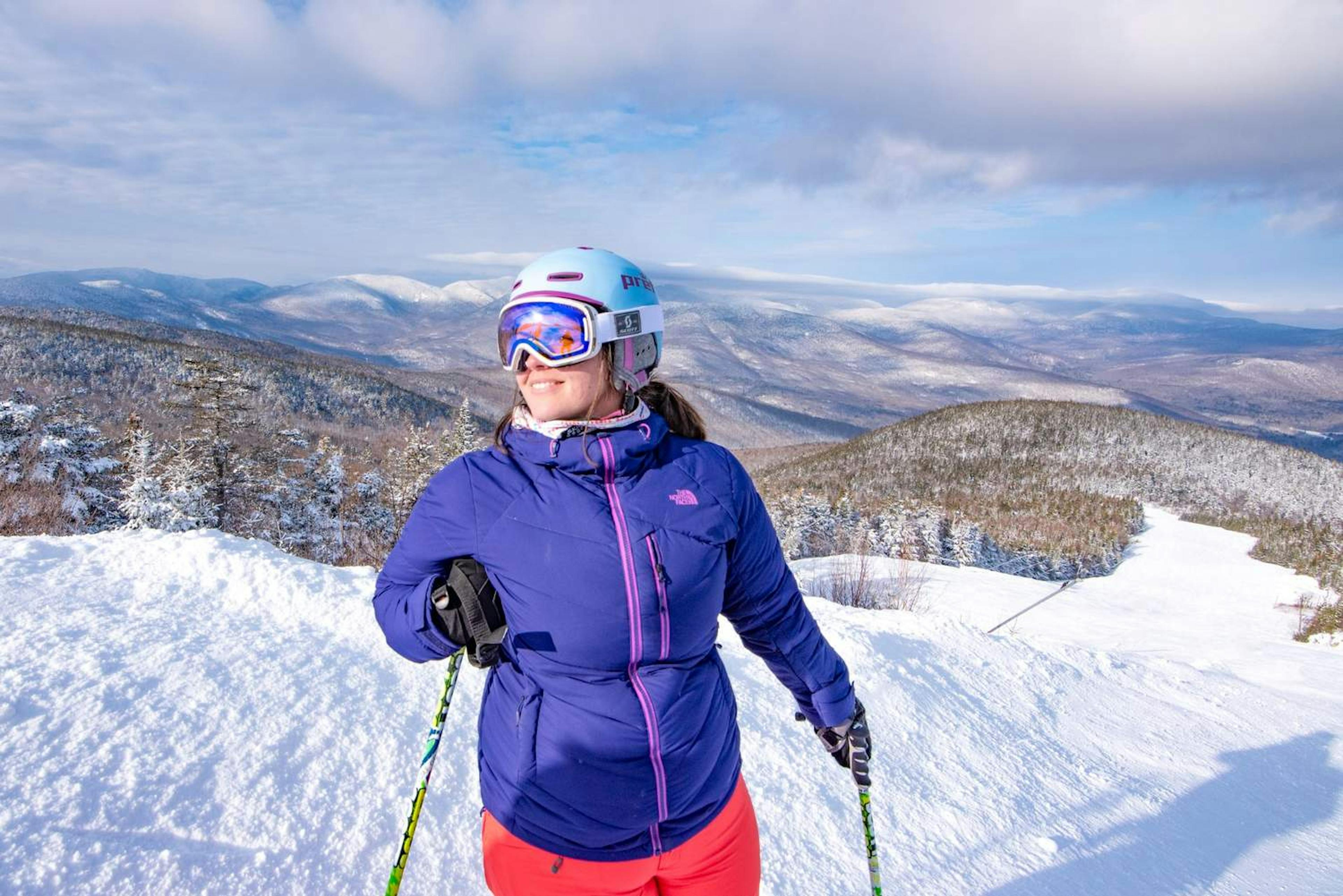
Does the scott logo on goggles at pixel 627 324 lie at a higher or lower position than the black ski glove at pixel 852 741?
higher

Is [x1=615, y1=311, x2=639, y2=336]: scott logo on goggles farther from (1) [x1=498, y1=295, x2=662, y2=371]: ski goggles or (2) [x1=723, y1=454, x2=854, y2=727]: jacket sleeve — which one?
(2) [x1=723, y1=454, x2=854, y2=727]: jacket sleeve

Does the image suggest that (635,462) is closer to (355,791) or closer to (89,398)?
(355,791)

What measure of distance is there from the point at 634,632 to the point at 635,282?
3.69ft

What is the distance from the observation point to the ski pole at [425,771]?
75.7 inches

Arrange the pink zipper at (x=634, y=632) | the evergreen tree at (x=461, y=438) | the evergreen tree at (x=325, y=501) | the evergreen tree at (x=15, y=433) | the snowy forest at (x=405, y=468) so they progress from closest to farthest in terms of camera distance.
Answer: the pink zipper at (x=634, y=632) → the evergreen tree at (x=15, y=433) → the snowy forest at (x=405, y=468) → the evergreen tree at (x=461, y=438) → the evergreen tree at (x=325, y=501)

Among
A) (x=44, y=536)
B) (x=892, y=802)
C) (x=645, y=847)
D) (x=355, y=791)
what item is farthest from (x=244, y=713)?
(x=892, y=802)

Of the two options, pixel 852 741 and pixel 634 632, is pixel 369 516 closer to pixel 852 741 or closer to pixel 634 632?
pixel 852 741

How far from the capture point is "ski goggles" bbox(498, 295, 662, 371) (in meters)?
1.90

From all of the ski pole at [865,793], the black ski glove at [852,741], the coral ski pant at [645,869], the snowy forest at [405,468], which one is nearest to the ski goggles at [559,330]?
the coral ski pant at [645,869]

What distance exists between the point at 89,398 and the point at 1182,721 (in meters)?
133

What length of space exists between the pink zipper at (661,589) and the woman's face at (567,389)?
0.44m

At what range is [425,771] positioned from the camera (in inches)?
80.9

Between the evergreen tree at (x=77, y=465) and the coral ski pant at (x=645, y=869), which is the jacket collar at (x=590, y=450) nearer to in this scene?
the coral ski pant at (x=645, y=869)

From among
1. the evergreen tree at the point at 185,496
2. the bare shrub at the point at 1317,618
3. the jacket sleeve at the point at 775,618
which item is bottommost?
the bare shrub at the point at 1317,618
